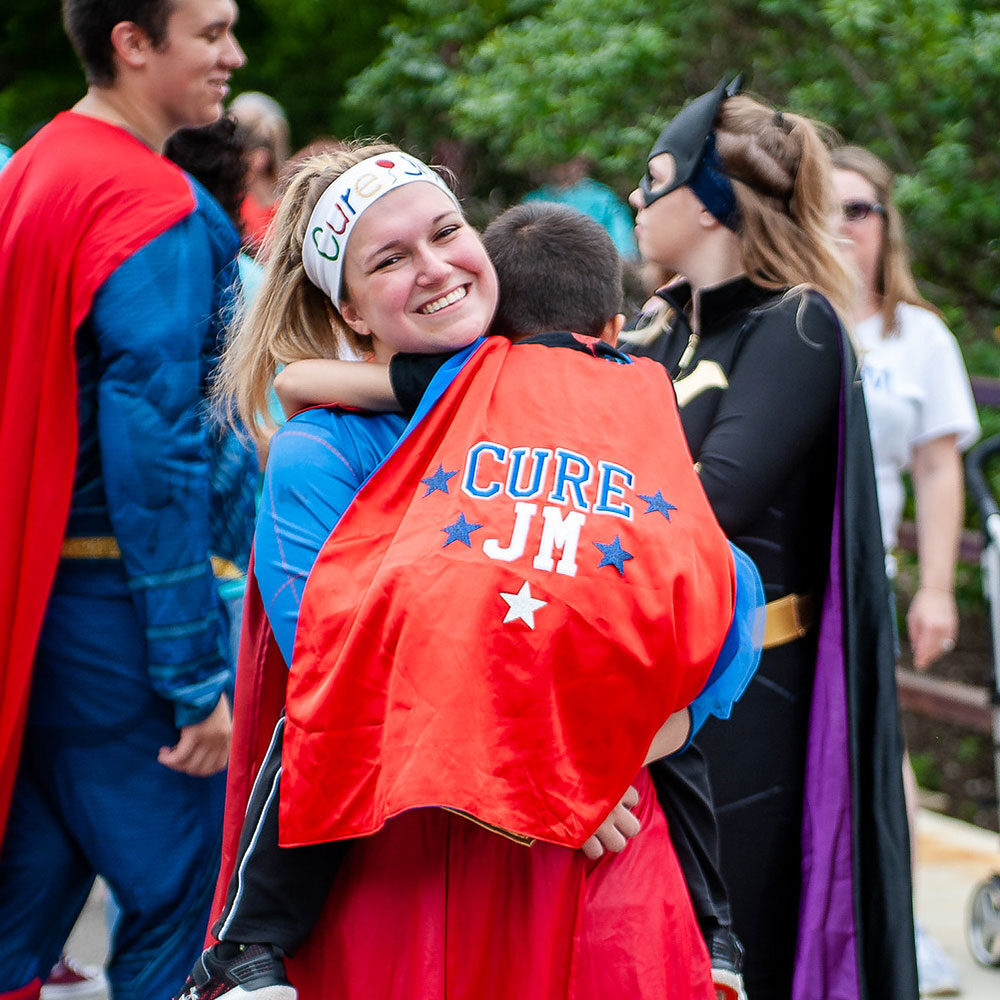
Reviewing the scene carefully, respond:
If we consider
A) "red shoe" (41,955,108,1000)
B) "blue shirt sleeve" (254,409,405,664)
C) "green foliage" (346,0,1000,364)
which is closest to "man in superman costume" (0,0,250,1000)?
"blue shirt sleeve" (254,409,405,664)

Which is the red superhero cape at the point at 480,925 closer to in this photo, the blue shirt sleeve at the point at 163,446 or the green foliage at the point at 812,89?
the blue shirt sleeve at the point at 163,446

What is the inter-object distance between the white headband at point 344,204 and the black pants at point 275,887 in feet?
2.42

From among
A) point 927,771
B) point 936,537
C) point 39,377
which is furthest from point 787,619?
point 927,771

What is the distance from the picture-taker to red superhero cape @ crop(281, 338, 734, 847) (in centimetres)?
175

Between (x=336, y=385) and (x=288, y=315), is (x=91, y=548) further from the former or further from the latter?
(x=336, y=385)

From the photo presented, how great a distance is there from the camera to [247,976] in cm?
187

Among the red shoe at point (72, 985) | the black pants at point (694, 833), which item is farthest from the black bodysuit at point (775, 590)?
the red shoe at point (72, 985)

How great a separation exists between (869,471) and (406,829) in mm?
1266

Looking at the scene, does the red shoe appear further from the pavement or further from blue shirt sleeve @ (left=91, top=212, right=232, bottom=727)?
blue shirt sleeve @ (left=91, top=212, right=232, bottom=727)

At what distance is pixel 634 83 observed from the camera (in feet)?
22.5

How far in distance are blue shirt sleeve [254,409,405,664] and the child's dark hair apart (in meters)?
0.27

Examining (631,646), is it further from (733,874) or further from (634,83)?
(634,83)

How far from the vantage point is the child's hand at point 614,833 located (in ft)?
6.25

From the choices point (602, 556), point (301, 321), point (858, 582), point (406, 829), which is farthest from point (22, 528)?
point (858, 582)
